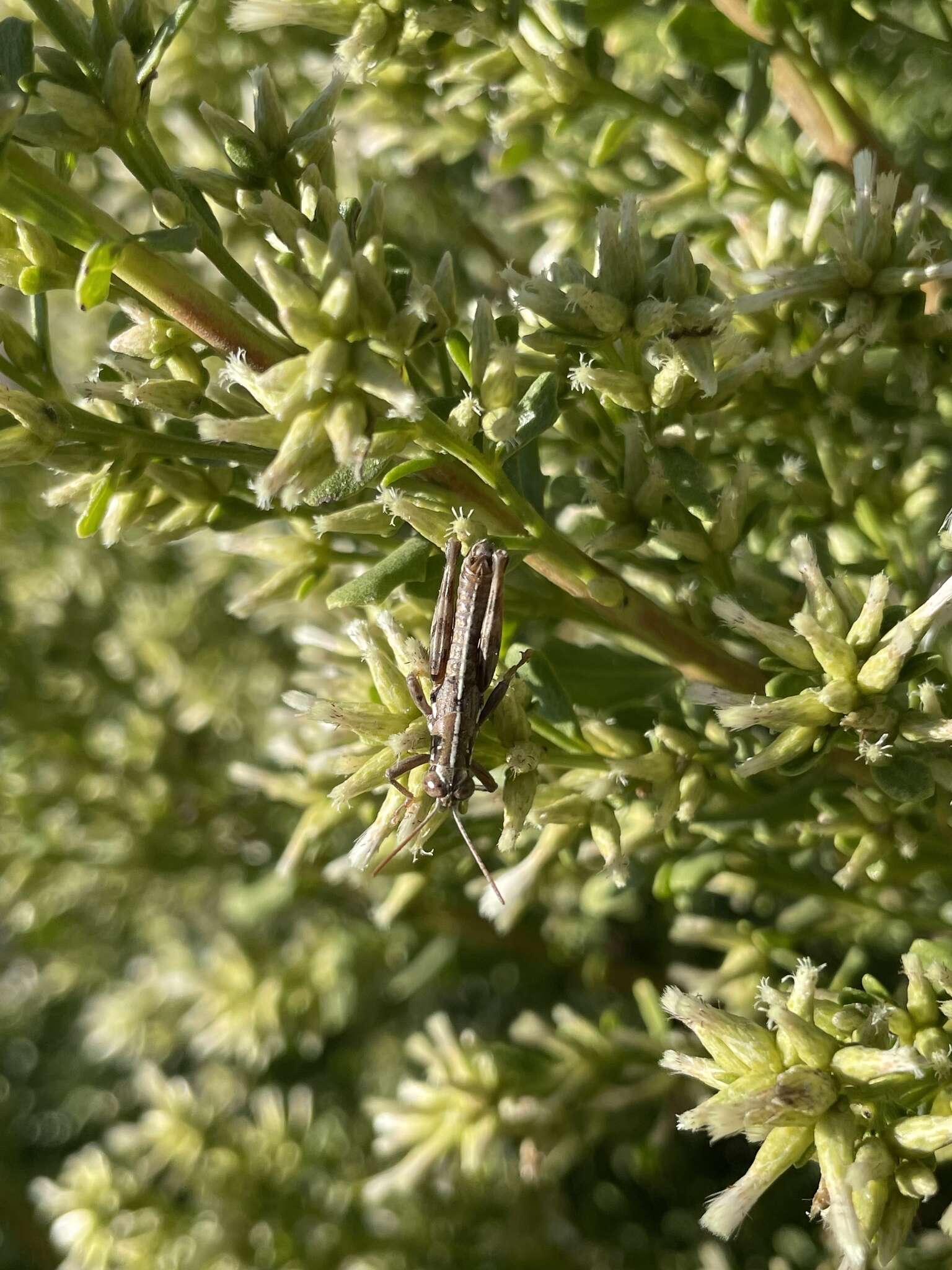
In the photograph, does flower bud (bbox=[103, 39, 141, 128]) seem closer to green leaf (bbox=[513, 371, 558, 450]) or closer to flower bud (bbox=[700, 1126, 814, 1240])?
green leaf (bbox=[513, 371, 558, 450])

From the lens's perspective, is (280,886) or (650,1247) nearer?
(650,1247)

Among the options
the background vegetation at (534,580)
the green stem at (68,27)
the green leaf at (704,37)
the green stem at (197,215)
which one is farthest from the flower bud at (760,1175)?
the green leaf at (704,37)

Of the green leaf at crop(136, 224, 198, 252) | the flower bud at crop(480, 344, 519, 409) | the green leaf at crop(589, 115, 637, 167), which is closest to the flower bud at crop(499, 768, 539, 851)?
the flower bud at crop(480, 344, 519, 409)

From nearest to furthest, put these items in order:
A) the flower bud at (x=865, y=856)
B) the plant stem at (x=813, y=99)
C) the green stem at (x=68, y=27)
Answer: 1. the green stem at (x=68, y=27)
2. the flower bud at (x=865, y=856)
3. the plant stem at (x=813, y=99)

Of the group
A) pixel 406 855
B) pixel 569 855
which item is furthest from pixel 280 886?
pixel 569 855

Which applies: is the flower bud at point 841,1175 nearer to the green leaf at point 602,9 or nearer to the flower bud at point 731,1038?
the flower bud at point 731,1038

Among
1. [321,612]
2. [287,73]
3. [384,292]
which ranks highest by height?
[384,292]

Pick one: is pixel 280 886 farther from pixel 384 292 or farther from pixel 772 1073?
pixel 384 292

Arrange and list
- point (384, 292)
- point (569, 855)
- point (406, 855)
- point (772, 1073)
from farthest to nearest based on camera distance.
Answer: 1. point (406, 855)
2. point (569, 855)
3. point (772, 1073)
4. point (384, 292)
